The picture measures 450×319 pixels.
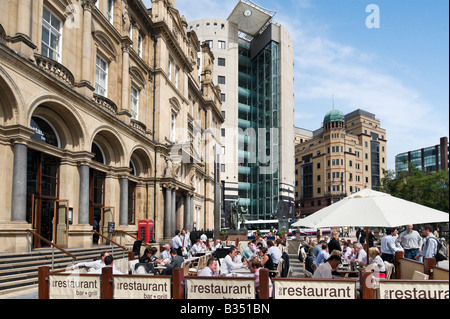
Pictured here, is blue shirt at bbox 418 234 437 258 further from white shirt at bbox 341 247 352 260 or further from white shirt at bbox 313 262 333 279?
white shirt at bbox 313 262 333 279

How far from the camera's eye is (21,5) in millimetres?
14883

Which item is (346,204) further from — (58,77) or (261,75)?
(261,75)

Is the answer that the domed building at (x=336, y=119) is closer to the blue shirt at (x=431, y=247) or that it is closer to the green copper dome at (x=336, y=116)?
the green copper dome at (x=336, y=116)

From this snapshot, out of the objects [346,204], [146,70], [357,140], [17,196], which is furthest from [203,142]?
[357,140]

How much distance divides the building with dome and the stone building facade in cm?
6851

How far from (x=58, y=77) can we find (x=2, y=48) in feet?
13.1

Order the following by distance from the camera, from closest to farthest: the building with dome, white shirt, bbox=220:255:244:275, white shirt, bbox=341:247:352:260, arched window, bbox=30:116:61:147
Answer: white shirt, bbox=220:255:244:275, white shirt, bbox=341:247:352:260, arched window, bbox=30:116:61:147, the building with dome

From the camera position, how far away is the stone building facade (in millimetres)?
14375

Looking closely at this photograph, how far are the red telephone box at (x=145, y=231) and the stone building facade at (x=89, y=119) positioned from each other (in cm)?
46

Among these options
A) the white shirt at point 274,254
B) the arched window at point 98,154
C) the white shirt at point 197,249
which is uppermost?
the arched window at point 98,154

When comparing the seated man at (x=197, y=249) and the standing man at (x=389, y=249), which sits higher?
the standing man at (x=389, y=249)

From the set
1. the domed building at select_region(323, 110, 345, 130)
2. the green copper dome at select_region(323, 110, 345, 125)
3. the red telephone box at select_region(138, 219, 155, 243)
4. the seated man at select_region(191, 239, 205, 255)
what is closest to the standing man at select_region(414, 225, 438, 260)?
the seated man at select_region(191, 239, 205, 255)

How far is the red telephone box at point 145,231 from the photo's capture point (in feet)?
82.1

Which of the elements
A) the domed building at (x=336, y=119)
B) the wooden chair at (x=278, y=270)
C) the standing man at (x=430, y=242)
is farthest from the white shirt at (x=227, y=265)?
the domed building at (x=336, y=119)
